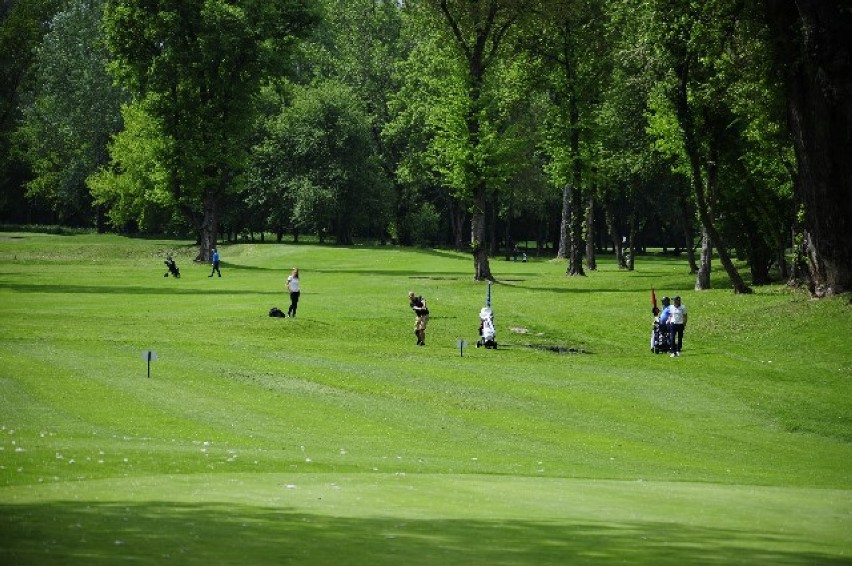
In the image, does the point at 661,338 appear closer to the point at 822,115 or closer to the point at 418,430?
the point at 822,115

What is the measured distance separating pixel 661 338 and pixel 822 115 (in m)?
10.3

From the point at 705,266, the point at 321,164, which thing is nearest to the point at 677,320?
the point at 705,266

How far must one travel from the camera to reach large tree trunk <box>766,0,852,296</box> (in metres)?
45.0

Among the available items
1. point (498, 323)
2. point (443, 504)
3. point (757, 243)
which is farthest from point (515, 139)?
point (443, 504)

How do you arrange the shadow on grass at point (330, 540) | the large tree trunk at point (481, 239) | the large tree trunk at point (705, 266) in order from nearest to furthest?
the shadow on grass at point (330, 540) < the large tree trunk at point (705, 266) < the large tree trunk at point (481, 239)

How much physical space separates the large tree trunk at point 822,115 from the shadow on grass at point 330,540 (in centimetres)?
3499

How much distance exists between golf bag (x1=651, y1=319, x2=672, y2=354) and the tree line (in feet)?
25.0

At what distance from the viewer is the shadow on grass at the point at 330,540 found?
35.1 feet

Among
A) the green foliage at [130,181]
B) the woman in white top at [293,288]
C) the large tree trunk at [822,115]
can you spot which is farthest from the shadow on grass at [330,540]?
the green foliage at [130,181]

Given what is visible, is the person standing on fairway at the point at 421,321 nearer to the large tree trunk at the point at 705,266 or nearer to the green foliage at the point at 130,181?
the large tree trunk at the point at 705,266

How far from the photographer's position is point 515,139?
7025cm

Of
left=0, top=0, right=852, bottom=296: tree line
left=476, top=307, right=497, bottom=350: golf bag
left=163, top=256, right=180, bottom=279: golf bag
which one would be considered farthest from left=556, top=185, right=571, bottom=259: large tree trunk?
left=476, top=307, right=497, bottom=350: golf bag

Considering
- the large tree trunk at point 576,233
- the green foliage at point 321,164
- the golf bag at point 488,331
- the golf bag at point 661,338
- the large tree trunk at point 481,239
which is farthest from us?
the green foliage at point 321,164

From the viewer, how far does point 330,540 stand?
11.7m
